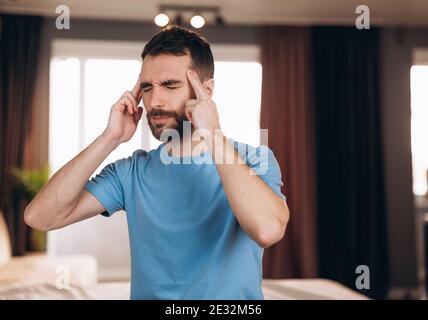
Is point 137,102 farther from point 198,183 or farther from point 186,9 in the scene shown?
point 186,9

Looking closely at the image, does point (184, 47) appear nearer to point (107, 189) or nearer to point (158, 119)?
point (158, 119)

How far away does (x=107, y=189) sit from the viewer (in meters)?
0.70

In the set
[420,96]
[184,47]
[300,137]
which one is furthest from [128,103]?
[300,137]

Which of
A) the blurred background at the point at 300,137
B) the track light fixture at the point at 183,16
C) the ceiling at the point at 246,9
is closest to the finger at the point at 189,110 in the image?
the track light fixture at the point at 183,16

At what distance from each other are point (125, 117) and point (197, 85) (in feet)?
0.39

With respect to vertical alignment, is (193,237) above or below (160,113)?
below

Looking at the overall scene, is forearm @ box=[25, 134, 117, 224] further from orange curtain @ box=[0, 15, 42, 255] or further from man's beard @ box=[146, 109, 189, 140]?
orange curtain @ box=[0, 15, 42, 255]

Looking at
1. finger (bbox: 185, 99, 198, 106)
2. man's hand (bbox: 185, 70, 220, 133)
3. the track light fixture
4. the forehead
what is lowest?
man's hand (bbox: 185, 70, 220, 133)

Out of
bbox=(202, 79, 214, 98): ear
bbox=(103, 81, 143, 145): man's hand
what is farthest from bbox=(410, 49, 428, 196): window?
bbox=(103, 81, 143, 145): man's hand

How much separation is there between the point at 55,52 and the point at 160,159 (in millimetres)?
2640

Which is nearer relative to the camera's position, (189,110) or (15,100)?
(189,110)

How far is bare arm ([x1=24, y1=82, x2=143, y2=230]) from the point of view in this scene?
0.65 m

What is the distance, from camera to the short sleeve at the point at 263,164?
2.11 ft

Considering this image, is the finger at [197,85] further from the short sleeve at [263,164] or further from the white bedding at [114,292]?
the white bedding at [114,292]
